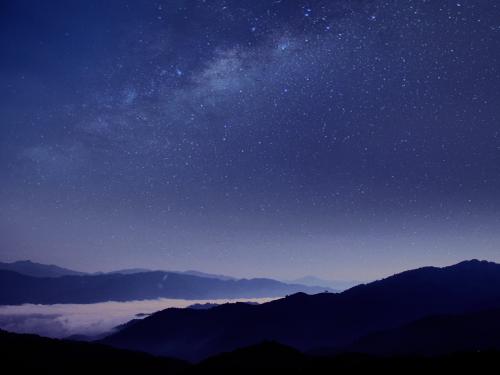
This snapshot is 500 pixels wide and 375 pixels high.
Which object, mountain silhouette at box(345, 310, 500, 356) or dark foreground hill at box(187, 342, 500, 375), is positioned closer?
dark foreground hill at box(187, 342, 500, 375)

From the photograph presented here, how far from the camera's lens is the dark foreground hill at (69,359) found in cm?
10538

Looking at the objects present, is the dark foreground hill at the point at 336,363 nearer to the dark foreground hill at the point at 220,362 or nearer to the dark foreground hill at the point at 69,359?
the dark foreground hill at the point at 220,362

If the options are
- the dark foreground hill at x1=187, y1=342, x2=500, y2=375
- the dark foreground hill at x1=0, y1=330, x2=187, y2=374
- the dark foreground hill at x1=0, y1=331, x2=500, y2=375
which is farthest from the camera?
the dark foreground hill at x1=0, y1=330, x2=187, y2=374

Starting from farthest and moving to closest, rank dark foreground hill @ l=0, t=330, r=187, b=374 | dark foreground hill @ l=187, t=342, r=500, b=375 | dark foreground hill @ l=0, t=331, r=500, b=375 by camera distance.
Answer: dark foreground hill @ l=0, t=330, r=187, b=374 → dark foreground hill @ l=0, t=331, r=500, b=375 → dark foreground hill @ l=187, t=342, r=500, b=375

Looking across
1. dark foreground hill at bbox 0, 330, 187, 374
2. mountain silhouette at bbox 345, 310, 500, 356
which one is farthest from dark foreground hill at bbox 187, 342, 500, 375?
mountain silhouette at bbox 345, 310, 500, 356

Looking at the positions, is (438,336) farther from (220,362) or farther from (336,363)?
(220,362)

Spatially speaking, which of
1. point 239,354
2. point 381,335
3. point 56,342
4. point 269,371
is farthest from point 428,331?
point 56,342

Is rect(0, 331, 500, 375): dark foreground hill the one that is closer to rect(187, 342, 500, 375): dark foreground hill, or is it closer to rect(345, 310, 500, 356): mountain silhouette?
rect(187, 342, 500, 375): dark foreground hill

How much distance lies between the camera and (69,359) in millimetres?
113812

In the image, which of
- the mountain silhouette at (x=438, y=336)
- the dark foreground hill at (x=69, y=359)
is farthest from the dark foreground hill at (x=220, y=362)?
the mountain silhouette at (x=438, y=336)

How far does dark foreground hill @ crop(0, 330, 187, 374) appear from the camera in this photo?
105 m

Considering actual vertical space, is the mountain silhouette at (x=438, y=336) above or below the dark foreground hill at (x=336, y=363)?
below

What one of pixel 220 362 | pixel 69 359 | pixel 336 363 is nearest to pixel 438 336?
pixel 336 363

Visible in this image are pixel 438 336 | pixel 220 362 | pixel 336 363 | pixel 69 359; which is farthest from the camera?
pixel 438 336
